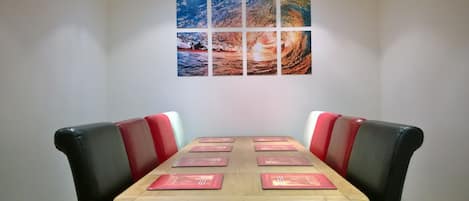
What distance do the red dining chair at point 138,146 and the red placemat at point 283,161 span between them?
611 mm

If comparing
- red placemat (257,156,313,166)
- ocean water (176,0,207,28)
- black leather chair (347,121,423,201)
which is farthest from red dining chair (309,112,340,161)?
ocean water (176,0,207,28)

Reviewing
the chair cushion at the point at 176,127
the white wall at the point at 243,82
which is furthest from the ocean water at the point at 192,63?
the chair cushion at the point at 176,127

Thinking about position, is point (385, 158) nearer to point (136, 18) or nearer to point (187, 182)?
point (187, 182)

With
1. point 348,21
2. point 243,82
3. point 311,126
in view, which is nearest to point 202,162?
point 311,126

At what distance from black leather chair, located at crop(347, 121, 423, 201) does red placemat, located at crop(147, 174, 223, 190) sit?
0.58 meters

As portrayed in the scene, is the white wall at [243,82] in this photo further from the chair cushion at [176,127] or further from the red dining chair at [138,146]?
the red dining chair at [138,146]

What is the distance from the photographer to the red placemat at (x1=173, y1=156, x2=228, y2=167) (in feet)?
5.26
